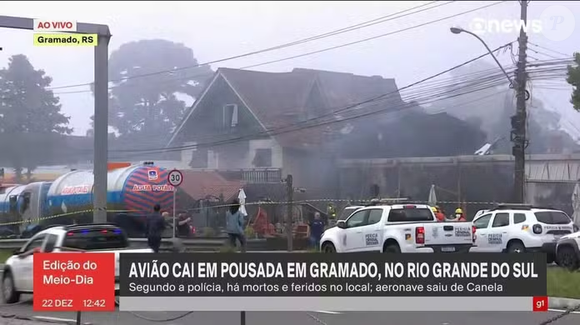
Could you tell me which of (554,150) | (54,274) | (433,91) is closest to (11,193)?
(54,274)

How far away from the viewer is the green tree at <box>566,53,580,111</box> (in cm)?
1898

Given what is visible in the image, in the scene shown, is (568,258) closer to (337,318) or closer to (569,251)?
(569,251)

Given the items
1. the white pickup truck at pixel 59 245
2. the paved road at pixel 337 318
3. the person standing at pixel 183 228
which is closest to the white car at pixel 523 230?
the paved road at pixel 337 318

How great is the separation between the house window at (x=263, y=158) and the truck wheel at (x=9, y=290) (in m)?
15.7

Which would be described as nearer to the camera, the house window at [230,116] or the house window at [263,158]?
the house window at [263,158]

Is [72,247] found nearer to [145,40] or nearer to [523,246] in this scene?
[145,40]

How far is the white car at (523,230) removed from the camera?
16.2 metres

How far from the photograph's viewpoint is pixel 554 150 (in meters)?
23.7

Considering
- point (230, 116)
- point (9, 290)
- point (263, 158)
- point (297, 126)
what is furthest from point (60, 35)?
point (297, 126)

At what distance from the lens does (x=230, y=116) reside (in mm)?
27203

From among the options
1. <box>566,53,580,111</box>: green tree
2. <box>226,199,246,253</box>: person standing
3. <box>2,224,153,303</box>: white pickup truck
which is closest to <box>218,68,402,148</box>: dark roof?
<box>566,53,580,111</box>: green tree

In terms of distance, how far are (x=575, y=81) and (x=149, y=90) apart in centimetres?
1421

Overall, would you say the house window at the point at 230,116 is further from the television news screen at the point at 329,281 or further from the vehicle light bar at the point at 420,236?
the television news screen at the point at 329,281

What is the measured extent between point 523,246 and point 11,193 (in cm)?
1291
